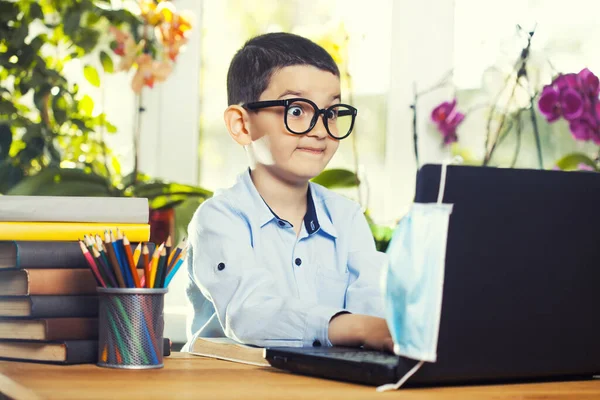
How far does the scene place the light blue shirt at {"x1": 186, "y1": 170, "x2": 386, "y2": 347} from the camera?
1.26 metres

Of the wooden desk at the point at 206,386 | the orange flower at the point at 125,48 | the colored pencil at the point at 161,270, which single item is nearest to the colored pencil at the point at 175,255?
the colored pencil at the point at 161,270

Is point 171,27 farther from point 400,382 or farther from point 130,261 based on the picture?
Answer: point 400,382

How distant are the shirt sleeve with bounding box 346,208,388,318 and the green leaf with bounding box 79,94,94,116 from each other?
1.49 meters

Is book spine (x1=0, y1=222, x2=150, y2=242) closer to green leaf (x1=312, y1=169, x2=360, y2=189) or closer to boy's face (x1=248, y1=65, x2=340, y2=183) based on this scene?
boy's face (x1=248, y1=65, x2=340, y2=183)

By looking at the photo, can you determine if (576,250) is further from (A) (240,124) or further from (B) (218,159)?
(B) (218,159)

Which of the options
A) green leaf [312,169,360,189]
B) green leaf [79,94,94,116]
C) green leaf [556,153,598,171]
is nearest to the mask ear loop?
green leaf [312,169,360,189]

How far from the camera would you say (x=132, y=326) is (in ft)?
3.54

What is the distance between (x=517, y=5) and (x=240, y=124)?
1.60 meters

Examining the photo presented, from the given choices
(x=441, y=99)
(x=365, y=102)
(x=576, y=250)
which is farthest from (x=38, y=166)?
(x=576, y=250)

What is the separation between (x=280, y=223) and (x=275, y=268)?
0.08 m

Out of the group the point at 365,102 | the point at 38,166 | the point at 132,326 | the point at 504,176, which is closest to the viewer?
the point at 504,176

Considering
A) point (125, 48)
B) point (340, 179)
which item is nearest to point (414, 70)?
point (340, 179)

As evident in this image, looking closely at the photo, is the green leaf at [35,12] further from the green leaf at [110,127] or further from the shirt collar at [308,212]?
the shirt collar at [308,212]

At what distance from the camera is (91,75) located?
9.05 feet
